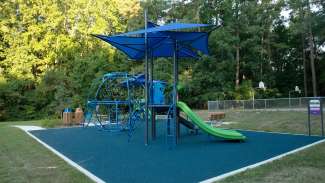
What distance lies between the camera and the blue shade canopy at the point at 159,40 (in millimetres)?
11750

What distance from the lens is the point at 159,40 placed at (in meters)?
12.7

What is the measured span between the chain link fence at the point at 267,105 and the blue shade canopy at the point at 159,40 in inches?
505

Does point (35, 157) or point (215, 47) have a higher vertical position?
point (215, 47)

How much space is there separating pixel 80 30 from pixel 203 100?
48.7 ft

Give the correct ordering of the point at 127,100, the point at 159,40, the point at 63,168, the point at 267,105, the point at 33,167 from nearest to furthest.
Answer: the point at 63,168
the point at 33,167
the point at 159,40
the point at 127,100
the point at 267,105

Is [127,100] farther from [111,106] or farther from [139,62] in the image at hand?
[139,62]

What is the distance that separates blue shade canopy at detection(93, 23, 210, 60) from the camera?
38.5ft

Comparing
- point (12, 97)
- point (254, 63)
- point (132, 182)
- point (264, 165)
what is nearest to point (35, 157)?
point (132, 182)

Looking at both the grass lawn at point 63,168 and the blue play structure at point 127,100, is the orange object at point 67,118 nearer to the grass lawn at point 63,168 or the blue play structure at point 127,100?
the blue play structure at point 127,100

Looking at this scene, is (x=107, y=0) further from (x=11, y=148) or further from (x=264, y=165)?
(x=264, y=165)

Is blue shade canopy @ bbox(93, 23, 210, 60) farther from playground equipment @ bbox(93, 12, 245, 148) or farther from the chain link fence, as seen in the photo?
the chain link fence

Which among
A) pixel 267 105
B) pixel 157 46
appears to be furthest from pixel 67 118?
pixel 267 105

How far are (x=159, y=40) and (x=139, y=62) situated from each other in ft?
84.1

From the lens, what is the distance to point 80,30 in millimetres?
40781
